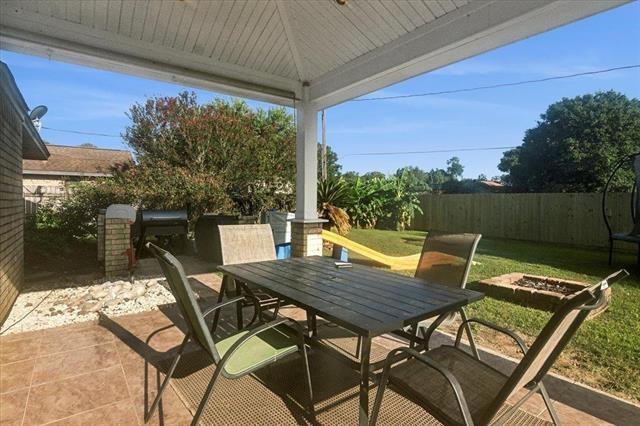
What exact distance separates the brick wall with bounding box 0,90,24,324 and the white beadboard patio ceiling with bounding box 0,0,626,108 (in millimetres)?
1123

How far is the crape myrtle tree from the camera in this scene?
850 cm

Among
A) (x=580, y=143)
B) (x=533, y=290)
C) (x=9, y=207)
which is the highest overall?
(x=580, y=143)

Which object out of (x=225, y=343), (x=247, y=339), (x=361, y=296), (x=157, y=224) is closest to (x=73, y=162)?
(x=157, y=224)

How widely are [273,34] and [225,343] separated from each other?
386cm

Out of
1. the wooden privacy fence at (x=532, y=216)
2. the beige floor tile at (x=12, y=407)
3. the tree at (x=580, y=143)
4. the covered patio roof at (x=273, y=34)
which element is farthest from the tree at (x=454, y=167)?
the beige floor tile at (x=12, y=407)

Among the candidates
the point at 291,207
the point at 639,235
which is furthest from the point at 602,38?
the point at 291,207

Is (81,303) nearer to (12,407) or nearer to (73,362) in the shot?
(73,362)

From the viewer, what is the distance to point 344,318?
6.01 feet

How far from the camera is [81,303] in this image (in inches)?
175

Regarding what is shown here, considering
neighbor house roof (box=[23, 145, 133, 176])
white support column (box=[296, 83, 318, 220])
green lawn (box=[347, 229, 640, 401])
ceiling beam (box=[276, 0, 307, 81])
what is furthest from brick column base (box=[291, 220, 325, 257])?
neighbor house roof (box=[23, 145, 133, 176])

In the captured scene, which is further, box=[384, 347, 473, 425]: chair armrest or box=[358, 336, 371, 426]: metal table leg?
box=[358, 336, 371, 426]: metal table leg

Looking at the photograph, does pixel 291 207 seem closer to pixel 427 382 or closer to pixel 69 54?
pixel 69 54

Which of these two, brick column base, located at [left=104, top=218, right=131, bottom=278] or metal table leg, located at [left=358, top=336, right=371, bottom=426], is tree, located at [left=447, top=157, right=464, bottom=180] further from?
metal table leg, located at [left=358, top=336, right=371, bottom=426]

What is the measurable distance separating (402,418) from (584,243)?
436 inches
